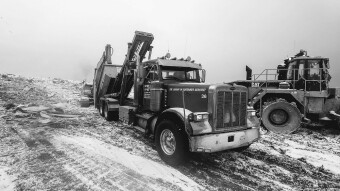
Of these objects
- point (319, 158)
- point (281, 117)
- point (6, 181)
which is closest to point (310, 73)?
point (281, 117)

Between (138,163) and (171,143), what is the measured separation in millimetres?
891

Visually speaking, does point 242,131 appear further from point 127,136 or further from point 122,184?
point 127,136

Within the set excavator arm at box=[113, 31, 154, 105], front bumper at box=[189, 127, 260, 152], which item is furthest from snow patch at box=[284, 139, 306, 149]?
excavator arm at box=[113, 31, 154, 105]

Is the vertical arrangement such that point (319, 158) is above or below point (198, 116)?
below

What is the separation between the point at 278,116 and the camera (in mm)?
9602

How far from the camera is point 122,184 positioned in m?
4.38

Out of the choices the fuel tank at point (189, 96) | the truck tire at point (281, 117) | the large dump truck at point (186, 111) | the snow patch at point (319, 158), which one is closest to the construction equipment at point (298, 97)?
the truck tire at point (281, 117)

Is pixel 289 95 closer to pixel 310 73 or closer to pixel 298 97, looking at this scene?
pixel 298 97

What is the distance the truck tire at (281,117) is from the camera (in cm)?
923

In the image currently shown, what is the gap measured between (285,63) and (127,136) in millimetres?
8674

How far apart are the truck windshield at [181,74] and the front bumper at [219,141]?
7.92ft

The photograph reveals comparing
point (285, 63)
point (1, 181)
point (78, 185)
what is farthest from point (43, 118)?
point (285, 63)

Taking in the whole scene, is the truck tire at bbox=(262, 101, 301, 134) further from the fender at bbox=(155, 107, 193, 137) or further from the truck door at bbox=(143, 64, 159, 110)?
the fender at bbox=(155, 107, 193, 137)

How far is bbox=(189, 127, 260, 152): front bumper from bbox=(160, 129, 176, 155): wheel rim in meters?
0.70
